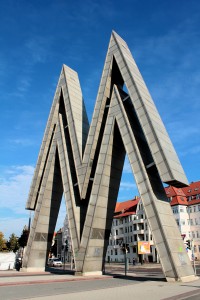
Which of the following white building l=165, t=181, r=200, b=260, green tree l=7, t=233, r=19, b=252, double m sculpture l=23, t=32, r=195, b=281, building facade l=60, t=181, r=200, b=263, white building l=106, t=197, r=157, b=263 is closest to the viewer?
double m sculpture l=23, t=32, r=195, b=281

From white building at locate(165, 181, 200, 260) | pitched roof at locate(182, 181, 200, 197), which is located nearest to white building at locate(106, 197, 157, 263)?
white building at locate(165, 181, 200, 260)

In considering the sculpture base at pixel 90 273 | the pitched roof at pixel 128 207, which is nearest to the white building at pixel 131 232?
the pitched roof at pixel 128 207

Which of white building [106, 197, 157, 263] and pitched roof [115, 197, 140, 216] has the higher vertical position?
pitched roof [115, 197, 140, 216]

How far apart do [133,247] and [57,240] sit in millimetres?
55074

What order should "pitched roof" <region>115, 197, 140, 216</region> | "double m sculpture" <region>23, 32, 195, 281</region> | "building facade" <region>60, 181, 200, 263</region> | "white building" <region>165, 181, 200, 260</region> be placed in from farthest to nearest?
"pitched roof" <region>115, 197, 140, 216</region>, "building facade" <region>60, 181, 200, 263</region>, "white building" <region>165, 181, 200, 260</region>, "double m sculpture" <region>23, 32, 195, 281</region>

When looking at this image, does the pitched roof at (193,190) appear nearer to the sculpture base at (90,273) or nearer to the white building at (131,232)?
the white building at (131,232)

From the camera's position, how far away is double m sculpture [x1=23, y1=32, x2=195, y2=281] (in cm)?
2145

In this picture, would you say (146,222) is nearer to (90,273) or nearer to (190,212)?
(190,212)

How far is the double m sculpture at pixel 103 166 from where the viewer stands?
70.4ft

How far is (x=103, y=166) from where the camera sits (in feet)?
88.5

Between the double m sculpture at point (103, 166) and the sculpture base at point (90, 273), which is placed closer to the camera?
the double m sculpture at point (103, 166)

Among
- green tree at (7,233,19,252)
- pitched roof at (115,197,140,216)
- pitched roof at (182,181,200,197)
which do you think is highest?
pitched roof at (182,181,200,197)

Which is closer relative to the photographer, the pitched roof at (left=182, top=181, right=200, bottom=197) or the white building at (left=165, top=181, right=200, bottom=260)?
the white building at (left=165, top=181, right=200, bottom=260)

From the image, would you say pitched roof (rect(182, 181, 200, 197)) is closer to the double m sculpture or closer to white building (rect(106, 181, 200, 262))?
white building (rect(106, 181, 200, 262))
